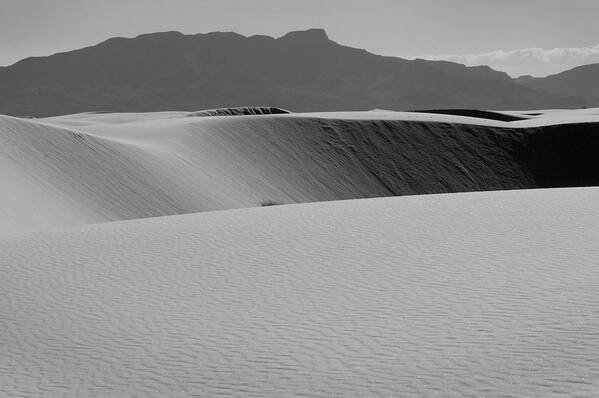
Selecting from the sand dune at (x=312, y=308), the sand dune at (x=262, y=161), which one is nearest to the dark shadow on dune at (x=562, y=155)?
the sand dune at (x=262, y=161)

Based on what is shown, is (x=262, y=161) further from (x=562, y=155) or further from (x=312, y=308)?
(x=312, y=308)

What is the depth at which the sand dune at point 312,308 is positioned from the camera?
647 cm

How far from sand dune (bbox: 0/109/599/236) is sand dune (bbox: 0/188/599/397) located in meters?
8.41

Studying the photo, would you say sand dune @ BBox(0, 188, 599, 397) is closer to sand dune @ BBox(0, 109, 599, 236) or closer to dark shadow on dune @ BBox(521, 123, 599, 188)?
sand dune @ BBox(0, 109, 599, 236)

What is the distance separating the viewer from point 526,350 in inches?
260

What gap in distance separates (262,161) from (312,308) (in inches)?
1196

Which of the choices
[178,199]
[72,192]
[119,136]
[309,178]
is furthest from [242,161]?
[72,192]

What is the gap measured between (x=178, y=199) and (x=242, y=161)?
28.9 ft

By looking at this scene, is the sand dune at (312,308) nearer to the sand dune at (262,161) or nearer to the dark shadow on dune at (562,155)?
the sand dune at (262,161)

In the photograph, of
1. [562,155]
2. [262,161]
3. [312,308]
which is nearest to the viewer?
[312,308]

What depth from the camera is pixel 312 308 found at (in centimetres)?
888

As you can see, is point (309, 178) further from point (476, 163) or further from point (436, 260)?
point (436, 260)

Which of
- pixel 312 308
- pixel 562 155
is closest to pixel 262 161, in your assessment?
pixel 562 155

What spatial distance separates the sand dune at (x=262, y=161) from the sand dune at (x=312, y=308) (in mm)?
8411
